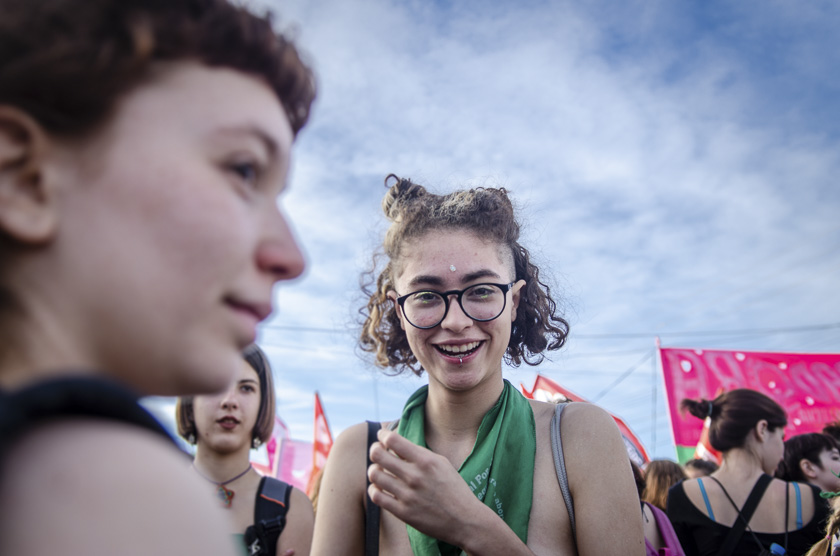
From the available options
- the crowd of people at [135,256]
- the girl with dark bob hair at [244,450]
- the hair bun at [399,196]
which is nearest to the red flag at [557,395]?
the girl with dark bob hair at [244,450]

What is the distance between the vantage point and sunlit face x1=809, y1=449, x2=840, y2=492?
5445 mm

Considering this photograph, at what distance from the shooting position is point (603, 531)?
1948 millimetres

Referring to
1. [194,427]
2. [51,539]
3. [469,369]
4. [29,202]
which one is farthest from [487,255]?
[194,427]

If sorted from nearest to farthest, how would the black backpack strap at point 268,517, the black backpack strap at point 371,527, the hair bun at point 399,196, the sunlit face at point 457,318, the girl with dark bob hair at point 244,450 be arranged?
the black backpack strap at point 371,527
the sunlit face at point 457,318
the hair bun at point 399,196
the black backpack strap at point 268,517
the girl with dark bob hair at point 244,450

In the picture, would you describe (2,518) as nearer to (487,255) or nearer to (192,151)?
(192,151)

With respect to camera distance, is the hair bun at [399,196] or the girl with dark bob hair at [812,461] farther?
the girl with dark bob hair at [812,461]

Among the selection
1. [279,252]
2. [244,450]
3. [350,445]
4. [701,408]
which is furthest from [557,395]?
[279,252]

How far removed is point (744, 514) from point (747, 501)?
0.39 ft

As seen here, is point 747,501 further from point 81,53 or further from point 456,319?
point 81,53

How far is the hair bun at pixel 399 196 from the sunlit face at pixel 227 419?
141 cm

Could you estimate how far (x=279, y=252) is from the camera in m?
0.92

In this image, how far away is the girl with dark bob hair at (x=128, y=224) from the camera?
633 millimetres

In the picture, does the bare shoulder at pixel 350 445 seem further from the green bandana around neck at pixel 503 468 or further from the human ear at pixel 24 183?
the human ear at pixel 24 183

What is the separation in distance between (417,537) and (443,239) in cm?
119
